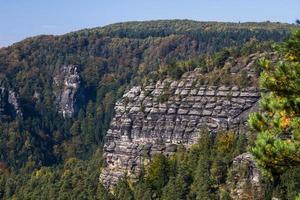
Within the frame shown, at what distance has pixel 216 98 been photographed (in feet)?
399

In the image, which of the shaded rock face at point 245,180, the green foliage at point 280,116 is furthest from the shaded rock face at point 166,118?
the green foliage at point 280,116

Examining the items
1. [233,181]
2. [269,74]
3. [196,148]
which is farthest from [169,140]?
[269,74]

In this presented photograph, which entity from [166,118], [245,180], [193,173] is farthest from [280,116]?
[166,118]

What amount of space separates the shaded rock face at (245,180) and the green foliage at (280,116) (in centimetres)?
5958

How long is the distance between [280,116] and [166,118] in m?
104

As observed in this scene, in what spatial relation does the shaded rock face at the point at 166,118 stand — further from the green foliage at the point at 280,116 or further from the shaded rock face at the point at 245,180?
the green foliage at the point at 280,116

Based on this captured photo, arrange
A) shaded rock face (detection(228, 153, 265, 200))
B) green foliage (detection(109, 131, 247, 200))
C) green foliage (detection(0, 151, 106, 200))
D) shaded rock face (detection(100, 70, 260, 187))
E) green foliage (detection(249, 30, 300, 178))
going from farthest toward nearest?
shaded rock face (detection(100, 70, 260, 187)), green foliage (detection(0, 151, 106, 200)), green foliage (detection(109, 131, 247, 200)), shaded rock face (detection(228, 153, 265, 200)), green foliage (detection(249, 30, 300, 178))

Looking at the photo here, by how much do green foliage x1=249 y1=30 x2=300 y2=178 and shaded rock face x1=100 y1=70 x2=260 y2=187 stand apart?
87.3 meters

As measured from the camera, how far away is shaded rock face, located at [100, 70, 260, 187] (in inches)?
4633

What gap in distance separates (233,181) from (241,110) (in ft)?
92.9

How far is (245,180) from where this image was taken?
8856cm

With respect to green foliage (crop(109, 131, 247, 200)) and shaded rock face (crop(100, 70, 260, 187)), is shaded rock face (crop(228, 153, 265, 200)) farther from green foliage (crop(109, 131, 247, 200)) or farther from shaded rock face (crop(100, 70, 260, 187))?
shaded rock face (crop(100, 70, 260, 187))

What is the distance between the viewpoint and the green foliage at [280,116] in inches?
968

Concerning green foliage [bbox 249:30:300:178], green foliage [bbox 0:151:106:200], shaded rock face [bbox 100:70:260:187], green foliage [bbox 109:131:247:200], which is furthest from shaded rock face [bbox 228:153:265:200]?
green foliage [bbox 249:30:300:178]
